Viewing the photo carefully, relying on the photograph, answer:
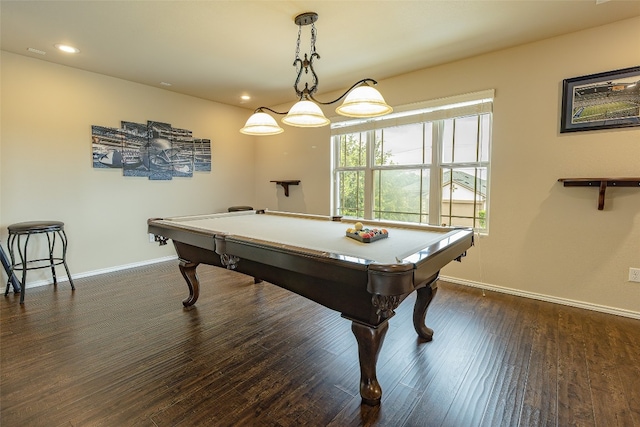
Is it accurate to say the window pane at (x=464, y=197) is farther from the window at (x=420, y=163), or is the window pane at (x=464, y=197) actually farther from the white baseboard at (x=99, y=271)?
the white baseboard at (x=99, y=271)

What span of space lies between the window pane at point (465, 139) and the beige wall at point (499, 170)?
248mm

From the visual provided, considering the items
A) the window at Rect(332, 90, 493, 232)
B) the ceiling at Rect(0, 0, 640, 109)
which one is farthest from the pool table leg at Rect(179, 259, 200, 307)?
the window at Rect(332, 90, 493, 232)

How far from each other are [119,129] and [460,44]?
4189 mm

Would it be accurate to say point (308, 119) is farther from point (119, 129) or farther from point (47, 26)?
point (119, 129)

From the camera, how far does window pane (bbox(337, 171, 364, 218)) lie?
443 centimetres

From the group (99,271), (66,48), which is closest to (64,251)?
(99,271)

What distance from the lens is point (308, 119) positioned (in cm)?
242

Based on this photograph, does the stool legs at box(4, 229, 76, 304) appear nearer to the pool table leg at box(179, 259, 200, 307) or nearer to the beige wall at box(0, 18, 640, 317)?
the beige wall at box(0, 18, 640, 317)

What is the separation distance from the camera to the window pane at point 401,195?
384 cm

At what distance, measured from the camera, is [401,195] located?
13.2ft

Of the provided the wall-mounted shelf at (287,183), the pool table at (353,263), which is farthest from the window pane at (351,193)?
the pool table at (353,263)

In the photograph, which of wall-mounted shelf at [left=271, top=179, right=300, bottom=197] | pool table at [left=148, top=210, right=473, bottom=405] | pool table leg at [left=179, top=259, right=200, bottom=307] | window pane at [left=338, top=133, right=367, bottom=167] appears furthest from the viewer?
wall-mounted shelf at [left=271, top=179, right=300, bottom=197]

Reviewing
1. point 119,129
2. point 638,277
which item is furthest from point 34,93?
point 638,277

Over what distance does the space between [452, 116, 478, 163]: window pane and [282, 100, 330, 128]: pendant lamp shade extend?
190 centimetres
